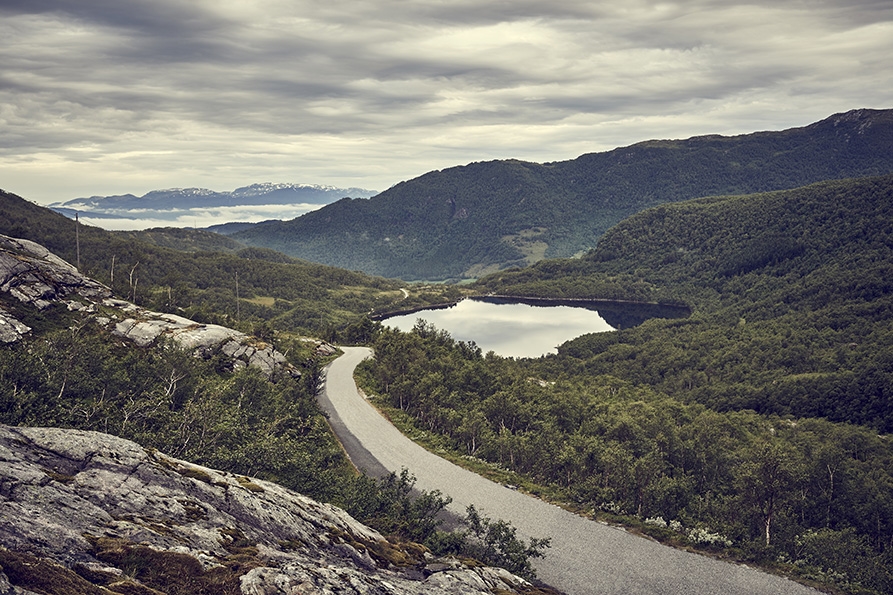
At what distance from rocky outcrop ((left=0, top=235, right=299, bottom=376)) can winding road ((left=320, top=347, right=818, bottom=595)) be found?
23358 mm

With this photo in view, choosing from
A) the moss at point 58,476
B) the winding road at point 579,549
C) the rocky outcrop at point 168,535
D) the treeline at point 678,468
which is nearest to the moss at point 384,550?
the rocky outcrop at point 168,535

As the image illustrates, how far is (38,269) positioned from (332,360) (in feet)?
158

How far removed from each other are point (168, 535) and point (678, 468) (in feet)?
189

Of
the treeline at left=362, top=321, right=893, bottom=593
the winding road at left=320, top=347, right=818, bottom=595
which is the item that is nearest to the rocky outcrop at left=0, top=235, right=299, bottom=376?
the treeline at left=362, top=321, right=893, bottom=593

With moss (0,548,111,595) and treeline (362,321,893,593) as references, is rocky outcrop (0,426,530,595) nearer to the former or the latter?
moss (0,548,111,595)

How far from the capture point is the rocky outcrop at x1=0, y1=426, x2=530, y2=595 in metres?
20.2

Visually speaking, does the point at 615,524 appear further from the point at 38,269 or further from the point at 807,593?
the point at 38,269

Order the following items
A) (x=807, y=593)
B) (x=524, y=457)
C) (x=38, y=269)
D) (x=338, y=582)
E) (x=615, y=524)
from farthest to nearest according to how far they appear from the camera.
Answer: (x=38, y=269) → (x=524, y=457) → (x=615, y=524) → (x=807, y=593) → (x=338, y=582)

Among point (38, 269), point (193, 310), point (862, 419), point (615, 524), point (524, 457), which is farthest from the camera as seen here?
point (862, 419)

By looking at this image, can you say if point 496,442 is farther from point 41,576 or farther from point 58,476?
point 41,576

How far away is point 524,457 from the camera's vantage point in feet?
211

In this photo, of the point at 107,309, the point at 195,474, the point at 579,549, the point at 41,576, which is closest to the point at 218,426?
the point at 195,474

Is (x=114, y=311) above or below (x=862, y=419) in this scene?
above

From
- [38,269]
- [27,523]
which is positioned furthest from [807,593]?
[38,269]
